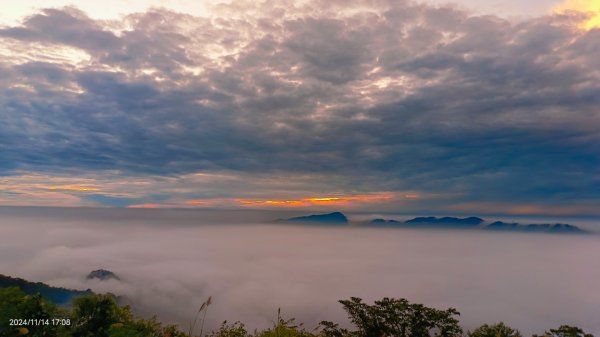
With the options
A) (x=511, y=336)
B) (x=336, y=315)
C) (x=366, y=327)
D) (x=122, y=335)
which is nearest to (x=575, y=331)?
(x=511, y=336)

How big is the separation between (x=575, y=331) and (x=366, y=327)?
78.9 feet

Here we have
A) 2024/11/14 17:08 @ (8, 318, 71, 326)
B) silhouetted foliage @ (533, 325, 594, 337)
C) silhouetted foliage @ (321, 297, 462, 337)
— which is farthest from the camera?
silhouetted foliage @ (321, 297, 462, 337)

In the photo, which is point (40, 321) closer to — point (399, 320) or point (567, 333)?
point (567, 333)

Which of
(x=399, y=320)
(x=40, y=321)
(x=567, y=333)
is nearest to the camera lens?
(x=40, y=321)

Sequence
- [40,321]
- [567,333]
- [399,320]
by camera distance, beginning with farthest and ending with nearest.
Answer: [399,320] → [567,333] → [40,321]

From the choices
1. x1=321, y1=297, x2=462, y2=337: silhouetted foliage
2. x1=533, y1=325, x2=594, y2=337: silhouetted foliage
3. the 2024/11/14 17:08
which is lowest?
x1=321, y1=297, x2=462, y2=337: silhouetted foliage

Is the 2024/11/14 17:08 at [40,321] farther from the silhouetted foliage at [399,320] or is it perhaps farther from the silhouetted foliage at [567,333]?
the silhouetted foliage at [399,320]

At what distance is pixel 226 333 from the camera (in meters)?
26.6

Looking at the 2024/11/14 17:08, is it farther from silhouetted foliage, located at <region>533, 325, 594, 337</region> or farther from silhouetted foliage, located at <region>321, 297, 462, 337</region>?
silhouetted foliage, located at <region>321, 297, 462, 337</region>

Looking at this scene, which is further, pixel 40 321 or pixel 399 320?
pixel 399 320

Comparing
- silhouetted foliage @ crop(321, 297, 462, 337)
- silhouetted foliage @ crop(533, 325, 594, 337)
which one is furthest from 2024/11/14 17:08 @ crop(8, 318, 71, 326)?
silhouetted foliage @ crop(321, 297, 462, 337)

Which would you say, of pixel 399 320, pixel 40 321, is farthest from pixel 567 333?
pixel 40 321

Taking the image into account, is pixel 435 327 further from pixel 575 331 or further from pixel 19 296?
pixel 19 296

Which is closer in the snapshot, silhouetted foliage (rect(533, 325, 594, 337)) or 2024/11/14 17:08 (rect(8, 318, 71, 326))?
2024/11/14 17:08 (rect(8, 318, 71, 326))
